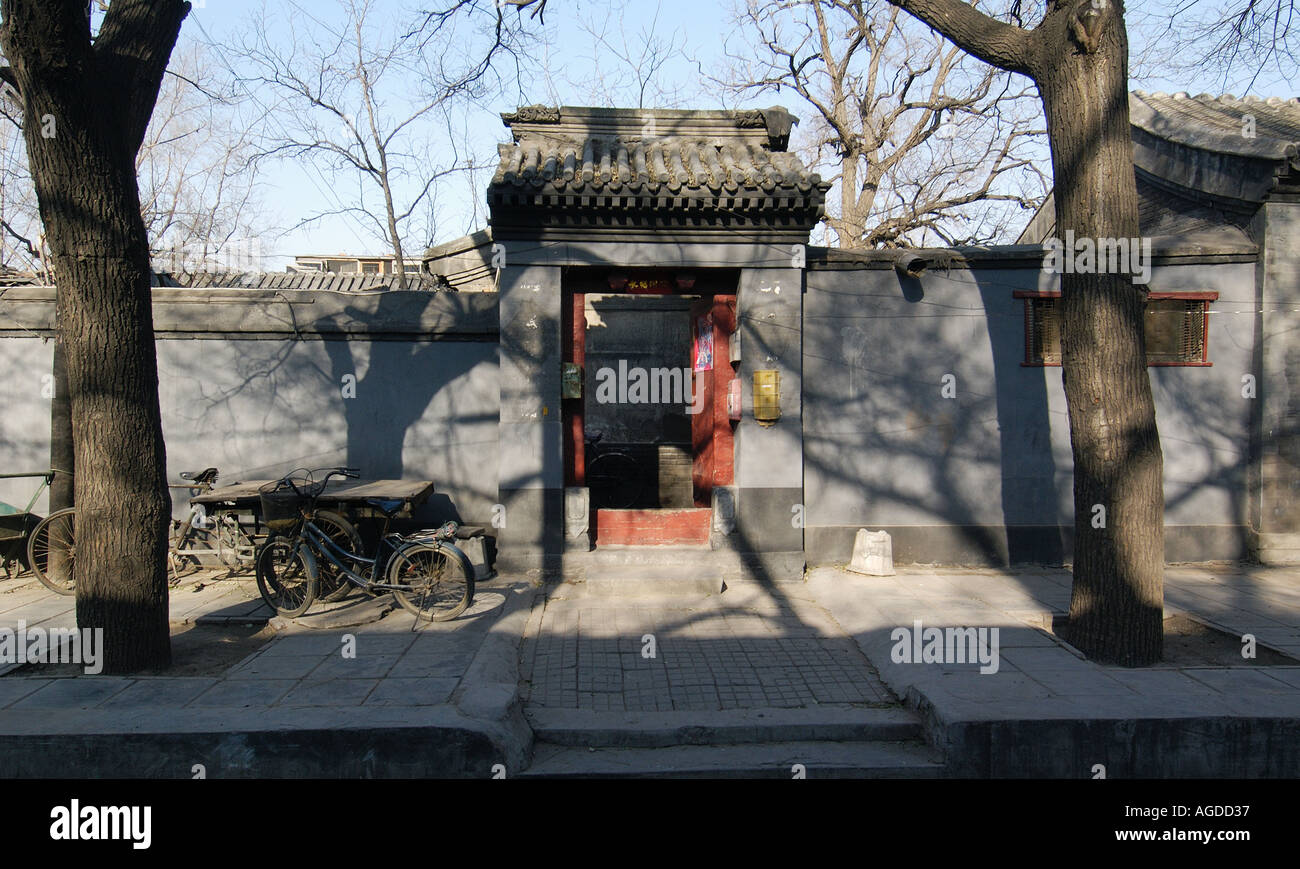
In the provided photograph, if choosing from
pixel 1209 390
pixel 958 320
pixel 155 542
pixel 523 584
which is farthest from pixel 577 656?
pixel 1209 390

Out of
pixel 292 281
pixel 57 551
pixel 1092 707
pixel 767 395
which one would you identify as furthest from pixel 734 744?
pixel 292 281

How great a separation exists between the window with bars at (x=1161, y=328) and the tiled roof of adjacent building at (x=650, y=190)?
2.67m

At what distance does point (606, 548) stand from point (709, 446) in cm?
157

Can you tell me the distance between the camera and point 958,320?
27.1 ft

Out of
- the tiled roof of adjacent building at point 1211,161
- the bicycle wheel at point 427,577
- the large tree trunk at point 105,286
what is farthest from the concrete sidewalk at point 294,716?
the tiled roof of adjacent building at point 1211,161

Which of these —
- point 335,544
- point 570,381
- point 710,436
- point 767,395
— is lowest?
point 335,544

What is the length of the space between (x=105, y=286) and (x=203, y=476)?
119 inches

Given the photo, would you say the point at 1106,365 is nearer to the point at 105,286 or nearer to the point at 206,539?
the point at 105,286

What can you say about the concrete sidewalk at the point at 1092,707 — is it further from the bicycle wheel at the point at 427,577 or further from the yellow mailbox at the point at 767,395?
the bicycle wheel at the point at 427,577

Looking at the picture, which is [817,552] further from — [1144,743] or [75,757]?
[75,757]

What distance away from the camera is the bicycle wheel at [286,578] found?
20.3 feet

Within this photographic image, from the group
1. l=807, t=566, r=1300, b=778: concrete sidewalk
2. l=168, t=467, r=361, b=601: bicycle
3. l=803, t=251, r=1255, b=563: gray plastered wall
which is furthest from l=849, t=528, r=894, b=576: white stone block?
l=168, t=467, r=361, b=601: bicycle

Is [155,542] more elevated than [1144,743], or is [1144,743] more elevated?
[155,542]

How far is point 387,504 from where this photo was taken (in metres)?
6.59
